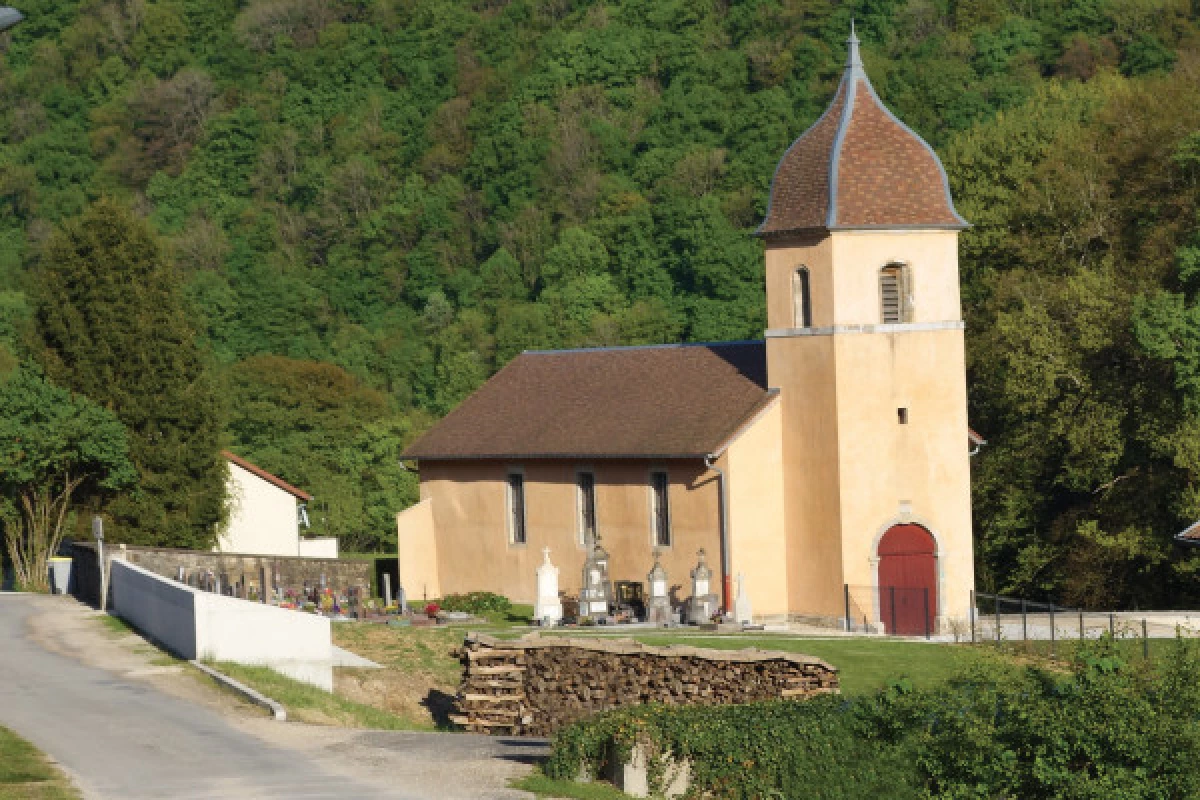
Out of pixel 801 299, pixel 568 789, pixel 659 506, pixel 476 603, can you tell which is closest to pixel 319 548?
pixel 476 603

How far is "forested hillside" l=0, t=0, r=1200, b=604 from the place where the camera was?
5538 cm

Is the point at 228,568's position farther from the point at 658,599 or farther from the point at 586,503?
the point at 658,599

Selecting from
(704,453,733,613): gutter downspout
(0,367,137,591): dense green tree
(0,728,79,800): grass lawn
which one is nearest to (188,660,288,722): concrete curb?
(0,728,79,800): grass lawn

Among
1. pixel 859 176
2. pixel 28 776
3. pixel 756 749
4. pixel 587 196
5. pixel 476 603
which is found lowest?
pixel 28 776

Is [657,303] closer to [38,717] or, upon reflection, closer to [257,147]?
[257,147]

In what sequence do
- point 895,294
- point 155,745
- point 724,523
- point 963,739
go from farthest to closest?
1. point 724,523
2. point 895,294
3. point 155,745
4. point 963,739

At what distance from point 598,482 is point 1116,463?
12682 mm

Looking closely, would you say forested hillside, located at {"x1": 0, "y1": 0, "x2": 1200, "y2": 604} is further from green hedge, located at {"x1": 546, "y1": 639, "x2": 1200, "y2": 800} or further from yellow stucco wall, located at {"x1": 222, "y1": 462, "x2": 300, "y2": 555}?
green hedge, located at {"x1": 546, "y1": 639, "x2": 1200, "y2": 800}

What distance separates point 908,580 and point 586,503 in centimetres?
795

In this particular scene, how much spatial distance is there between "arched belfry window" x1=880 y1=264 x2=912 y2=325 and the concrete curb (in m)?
17.7

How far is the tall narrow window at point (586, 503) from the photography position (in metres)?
51.0

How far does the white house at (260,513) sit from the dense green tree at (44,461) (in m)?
10.8

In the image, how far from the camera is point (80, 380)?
57719 mm

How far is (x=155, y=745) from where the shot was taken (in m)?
28.4
